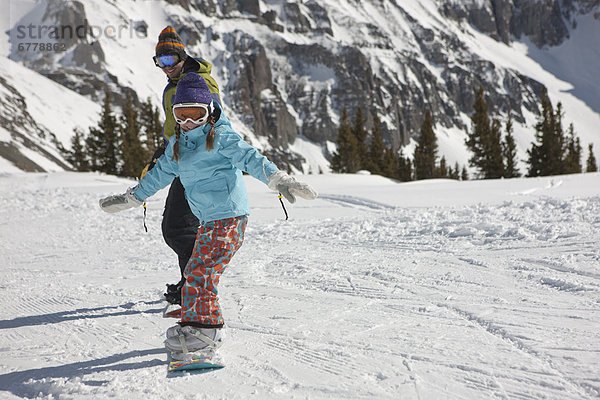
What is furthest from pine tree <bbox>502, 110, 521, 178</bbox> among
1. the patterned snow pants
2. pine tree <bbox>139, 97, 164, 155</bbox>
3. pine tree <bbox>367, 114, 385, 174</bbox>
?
the patterned snow pants

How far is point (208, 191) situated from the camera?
2559 mm

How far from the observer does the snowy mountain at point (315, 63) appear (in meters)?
114

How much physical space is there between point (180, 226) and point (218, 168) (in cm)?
95

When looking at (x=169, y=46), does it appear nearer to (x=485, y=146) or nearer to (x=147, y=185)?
(x=147, y=185)

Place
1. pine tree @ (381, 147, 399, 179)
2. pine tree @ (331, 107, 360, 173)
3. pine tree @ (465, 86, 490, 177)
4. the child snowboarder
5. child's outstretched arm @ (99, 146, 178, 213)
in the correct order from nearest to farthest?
the child snowboarder
child's outstretched arm @ (99, 146, 178, 213)
pine tree @ (465, 86, 490, 177)
pine tree @ (331, 107, 360, 173)
pine tree @ (381, 147, 399, 179)

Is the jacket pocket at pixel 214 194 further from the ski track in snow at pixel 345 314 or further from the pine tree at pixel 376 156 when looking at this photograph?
the pine tree at pixel 376 156

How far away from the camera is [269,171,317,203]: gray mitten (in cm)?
230

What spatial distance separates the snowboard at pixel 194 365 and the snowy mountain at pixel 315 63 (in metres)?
109

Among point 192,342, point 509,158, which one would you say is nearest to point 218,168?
point 192,342

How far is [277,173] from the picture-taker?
95.0 inches

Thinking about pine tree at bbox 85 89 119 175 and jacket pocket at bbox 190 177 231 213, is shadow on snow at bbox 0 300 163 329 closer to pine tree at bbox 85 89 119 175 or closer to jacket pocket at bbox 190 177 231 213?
jacket pocket at bbox 190 177 231 213

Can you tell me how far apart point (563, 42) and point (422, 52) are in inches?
2884

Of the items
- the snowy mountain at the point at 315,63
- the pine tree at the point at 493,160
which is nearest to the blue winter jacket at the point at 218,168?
the pine tree at the point at 493,160

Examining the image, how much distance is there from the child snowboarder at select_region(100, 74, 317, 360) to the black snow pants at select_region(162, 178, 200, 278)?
720 mm
